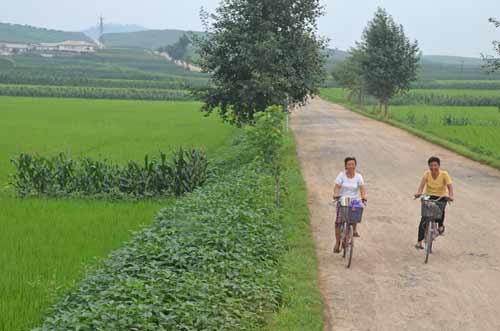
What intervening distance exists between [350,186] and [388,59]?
35635mm

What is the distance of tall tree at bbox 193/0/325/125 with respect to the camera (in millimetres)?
22453

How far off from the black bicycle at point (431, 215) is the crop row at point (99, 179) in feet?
22.9

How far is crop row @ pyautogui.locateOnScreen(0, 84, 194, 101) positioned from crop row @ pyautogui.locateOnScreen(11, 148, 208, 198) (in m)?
62.2

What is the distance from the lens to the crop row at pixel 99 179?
1603 centimetres

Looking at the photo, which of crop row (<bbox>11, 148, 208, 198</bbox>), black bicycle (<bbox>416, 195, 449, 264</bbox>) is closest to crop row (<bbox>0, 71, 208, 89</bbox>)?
crop row (<bbox>11, 148, 208, 198</bbox>)

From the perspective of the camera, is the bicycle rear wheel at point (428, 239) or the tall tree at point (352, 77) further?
the tall tree at point (352, 77)

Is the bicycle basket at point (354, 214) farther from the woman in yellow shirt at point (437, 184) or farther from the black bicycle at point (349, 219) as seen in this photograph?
the woman in yellow shirt at point (437, 184)

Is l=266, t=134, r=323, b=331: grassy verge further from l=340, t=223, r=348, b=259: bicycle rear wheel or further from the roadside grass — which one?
the roadside grass

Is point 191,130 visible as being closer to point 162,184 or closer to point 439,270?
point 162,184

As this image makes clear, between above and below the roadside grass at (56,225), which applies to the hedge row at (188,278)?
above

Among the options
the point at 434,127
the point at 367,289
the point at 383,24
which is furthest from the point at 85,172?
the point at 383,24

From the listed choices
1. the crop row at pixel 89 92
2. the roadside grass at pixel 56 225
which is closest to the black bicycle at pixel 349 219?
the roadside grass at pixel 56 225

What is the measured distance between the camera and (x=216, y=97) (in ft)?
77.5

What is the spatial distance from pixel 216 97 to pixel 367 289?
15053mm
